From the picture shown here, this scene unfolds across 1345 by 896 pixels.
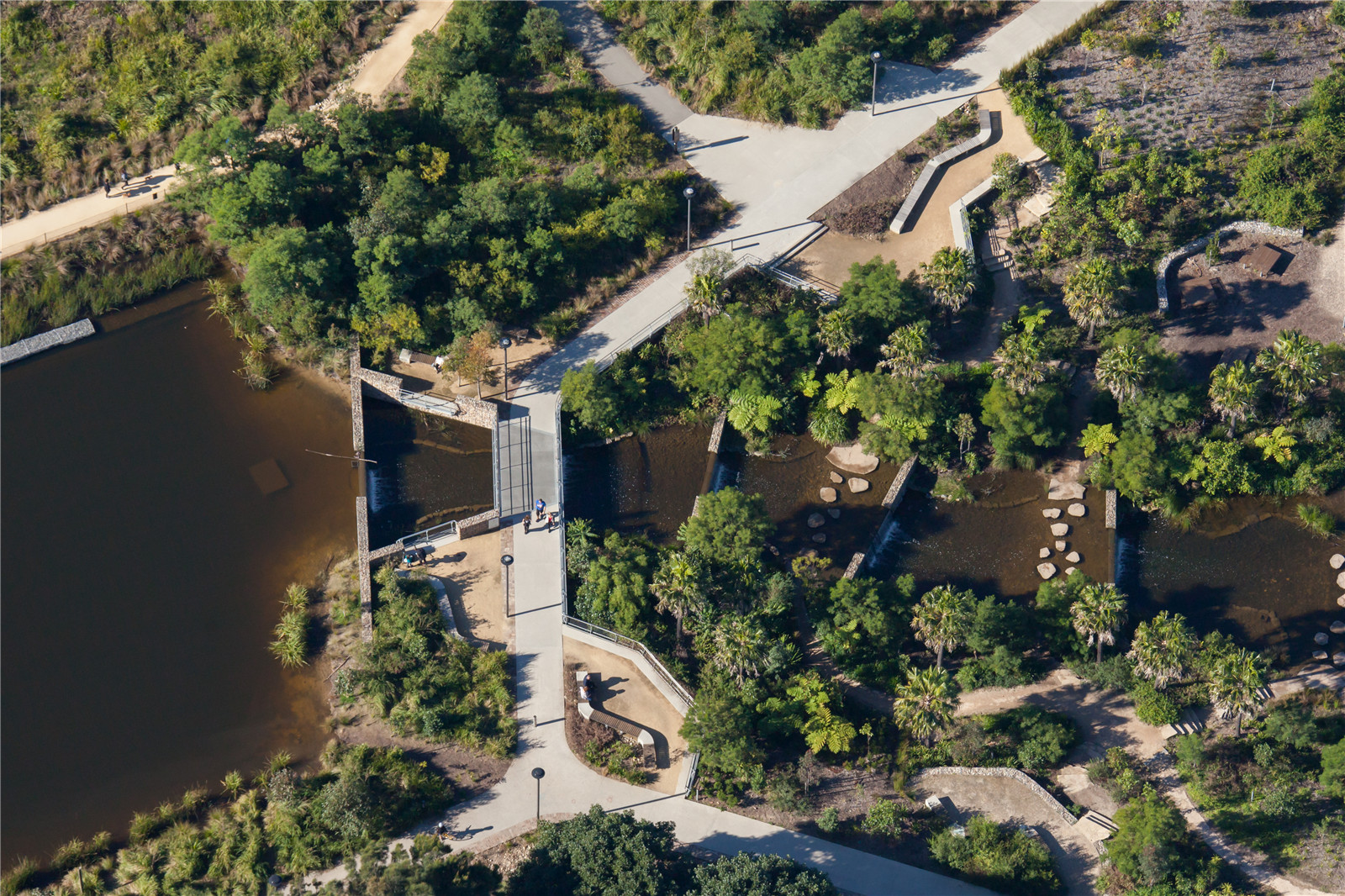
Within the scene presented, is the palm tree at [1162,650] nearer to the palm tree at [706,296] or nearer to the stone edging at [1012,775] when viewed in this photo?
the stone edging at [1012,775]

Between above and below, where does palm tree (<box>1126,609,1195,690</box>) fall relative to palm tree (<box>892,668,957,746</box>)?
above

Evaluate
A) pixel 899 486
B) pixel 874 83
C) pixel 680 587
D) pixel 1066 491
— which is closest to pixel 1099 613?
pixel 1066 491

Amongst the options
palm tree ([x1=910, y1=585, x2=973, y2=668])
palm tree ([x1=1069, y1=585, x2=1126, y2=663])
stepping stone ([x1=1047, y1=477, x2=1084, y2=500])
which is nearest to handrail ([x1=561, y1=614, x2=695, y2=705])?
palm tree ([x1=910, y1=585, x2=973, y2=668])

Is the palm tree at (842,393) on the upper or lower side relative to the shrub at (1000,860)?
upper

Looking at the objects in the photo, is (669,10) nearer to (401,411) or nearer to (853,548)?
(401,411)

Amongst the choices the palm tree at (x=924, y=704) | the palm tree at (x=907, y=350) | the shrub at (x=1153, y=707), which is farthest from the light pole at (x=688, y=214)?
the shrub at (x=1153, y=707)

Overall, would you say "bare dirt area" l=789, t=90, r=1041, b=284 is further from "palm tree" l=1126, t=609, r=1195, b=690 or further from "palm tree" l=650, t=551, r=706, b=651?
"palm tree" l=1126, t=609, r=1195, b=690
